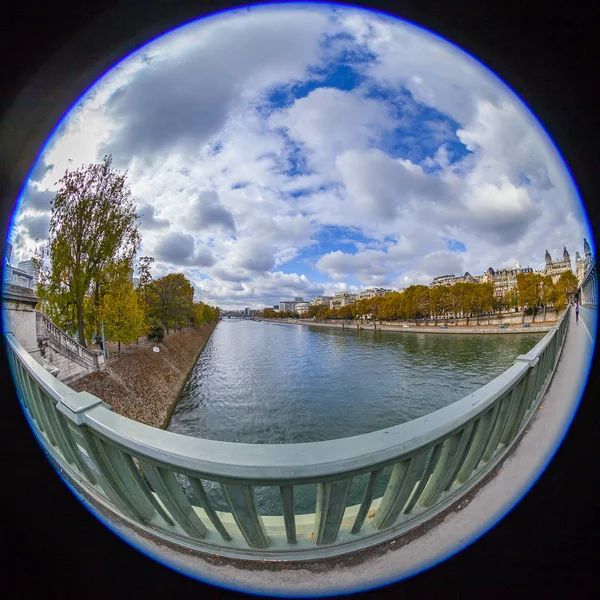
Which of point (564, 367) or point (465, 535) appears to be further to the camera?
point (564, 367)

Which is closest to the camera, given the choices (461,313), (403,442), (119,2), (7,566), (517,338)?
(403,442)

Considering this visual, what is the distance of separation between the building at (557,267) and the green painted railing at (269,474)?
1056 mm

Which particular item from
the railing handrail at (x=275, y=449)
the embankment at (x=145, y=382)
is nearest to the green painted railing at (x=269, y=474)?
the railing handrail at (x=275, y=449)

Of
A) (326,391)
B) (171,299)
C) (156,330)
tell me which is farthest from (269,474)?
(171,299)

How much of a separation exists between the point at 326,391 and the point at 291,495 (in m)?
3.48

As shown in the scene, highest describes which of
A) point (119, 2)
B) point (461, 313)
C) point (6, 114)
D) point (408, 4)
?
point (408, 4)

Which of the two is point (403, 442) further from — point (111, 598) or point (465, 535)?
point (111, 598)

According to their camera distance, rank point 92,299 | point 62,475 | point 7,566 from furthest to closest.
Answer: point 92,299
point 62,475
point 7,566

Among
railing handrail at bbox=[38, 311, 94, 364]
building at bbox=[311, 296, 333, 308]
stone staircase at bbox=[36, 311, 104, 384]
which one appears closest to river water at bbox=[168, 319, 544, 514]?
stone staircase at bbox=[36, 311, 104, 384]

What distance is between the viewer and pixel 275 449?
0.85 metres

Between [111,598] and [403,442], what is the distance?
1.30 m

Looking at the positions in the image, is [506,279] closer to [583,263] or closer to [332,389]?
[583,263]

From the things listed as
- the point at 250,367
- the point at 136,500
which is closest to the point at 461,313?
the point at 250,367

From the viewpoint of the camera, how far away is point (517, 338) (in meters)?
3.20
